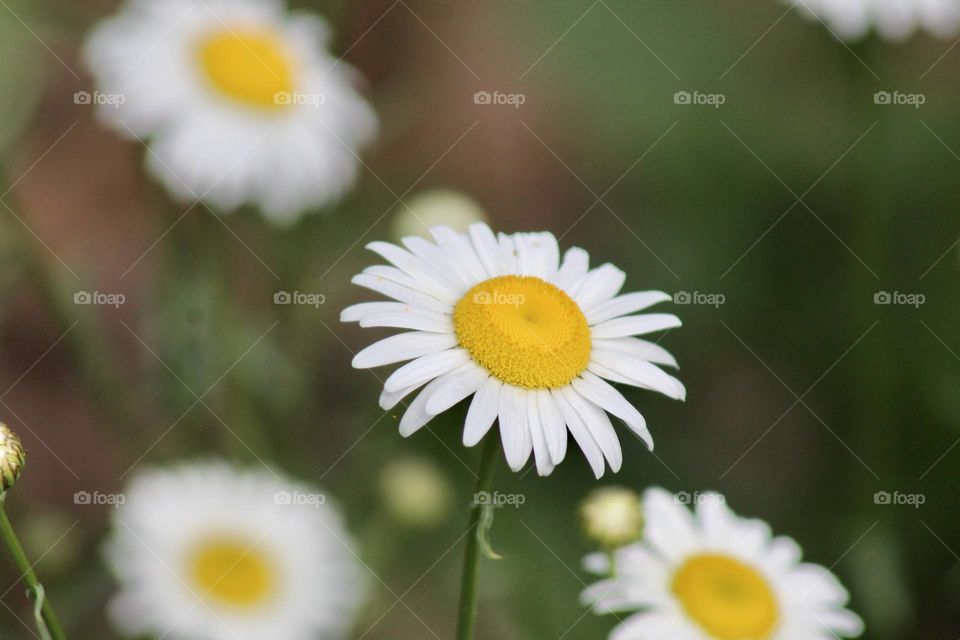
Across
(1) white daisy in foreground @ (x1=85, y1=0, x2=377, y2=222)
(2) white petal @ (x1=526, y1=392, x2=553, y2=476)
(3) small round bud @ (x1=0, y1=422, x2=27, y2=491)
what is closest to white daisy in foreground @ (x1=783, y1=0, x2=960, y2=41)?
(1) white daisy in foreground @ (x1=85, y1=0, x2=377, y2=222)

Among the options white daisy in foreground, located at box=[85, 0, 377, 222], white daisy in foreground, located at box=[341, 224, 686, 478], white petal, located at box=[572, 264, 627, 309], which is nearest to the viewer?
white daisy in foreground, located at box=[341, 224, 686, 478]

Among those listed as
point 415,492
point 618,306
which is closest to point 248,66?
point 415,492

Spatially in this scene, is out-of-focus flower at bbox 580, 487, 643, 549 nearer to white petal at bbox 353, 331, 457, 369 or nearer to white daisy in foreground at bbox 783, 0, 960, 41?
white petal at bbox 353, 331, 457, 369

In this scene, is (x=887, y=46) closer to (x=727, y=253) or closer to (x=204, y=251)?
(x=727, y=253)

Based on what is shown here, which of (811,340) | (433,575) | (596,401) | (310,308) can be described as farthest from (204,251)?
(811,340)

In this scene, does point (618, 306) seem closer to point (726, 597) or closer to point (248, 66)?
point (726, 597)

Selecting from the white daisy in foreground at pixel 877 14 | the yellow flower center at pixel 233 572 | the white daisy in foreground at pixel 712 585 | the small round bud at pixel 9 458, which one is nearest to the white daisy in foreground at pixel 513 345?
the white daisy in foreground at pixel 712 585

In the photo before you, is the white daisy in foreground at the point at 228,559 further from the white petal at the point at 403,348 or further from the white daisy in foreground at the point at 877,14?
the white daisy in foreground at the point at 877,14
